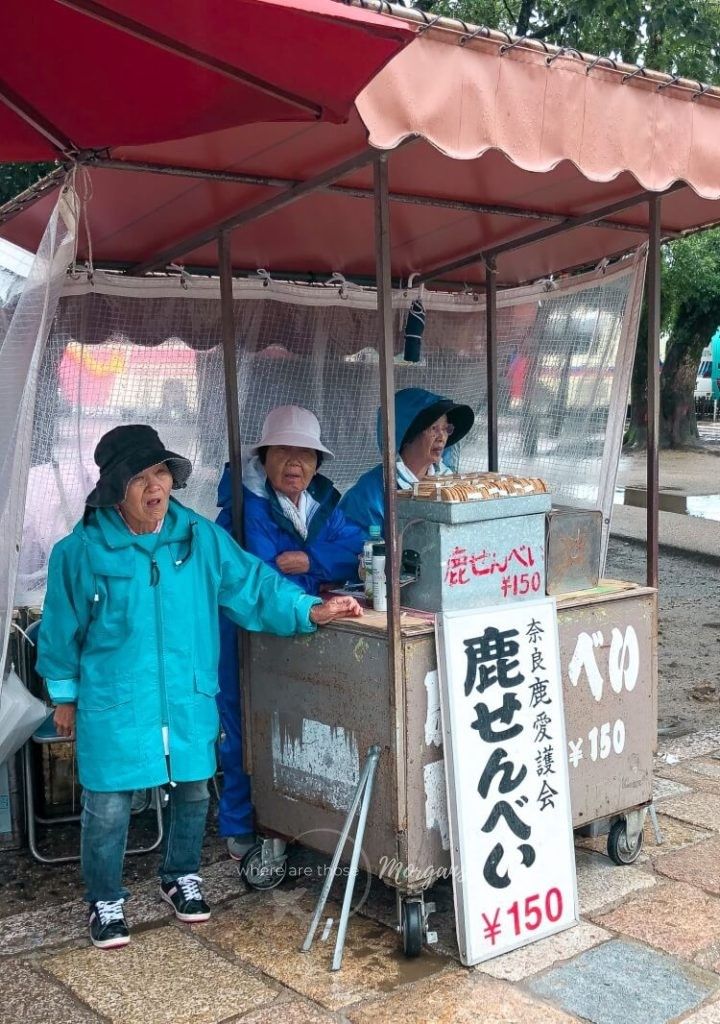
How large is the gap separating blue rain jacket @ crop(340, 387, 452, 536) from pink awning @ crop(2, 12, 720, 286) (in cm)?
77

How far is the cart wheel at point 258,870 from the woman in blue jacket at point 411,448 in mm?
1213

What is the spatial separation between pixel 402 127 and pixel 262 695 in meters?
1.94

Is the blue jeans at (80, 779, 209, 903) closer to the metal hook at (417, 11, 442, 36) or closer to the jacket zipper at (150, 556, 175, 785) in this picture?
the jacket zipper at (150, 556, 175, 785)

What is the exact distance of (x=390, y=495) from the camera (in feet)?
9.33

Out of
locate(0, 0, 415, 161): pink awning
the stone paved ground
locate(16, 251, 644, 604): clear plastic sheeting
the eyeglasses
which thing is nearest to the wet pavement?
the stone paved ground

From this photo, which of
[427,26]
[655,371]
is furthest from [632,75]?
[655,371]

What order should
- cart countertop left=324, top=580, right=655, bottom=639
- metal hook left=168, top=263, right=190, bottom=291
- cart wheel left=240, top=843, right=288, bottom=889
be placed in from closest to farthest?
cart countertop left=324, top=580, right=655, bottom=639 → cart wheel left=240, top=843, right=288, bottom=889 → metal hook left=168, top=263, right=190, bottom=291

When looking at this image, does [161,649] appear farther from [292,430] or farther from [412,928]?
[412,928]

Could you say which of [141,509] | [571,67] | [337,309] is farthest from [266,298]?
[571,67]

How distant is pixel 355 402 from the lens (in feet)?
16.7

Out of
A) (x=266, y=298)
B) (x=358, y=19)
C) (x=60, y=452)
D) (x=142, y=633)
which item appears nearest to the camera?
(x=358, y=19)

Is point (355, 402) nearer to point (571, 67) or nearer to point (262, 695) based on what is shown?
point (262, 695)

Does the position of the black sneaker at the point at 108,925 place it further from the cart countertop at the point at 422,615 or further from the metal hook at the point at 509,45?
the metal hook at the point at 509,45

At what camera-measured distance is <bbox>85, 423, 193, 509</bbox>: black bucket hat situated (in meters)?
→ 2.90
